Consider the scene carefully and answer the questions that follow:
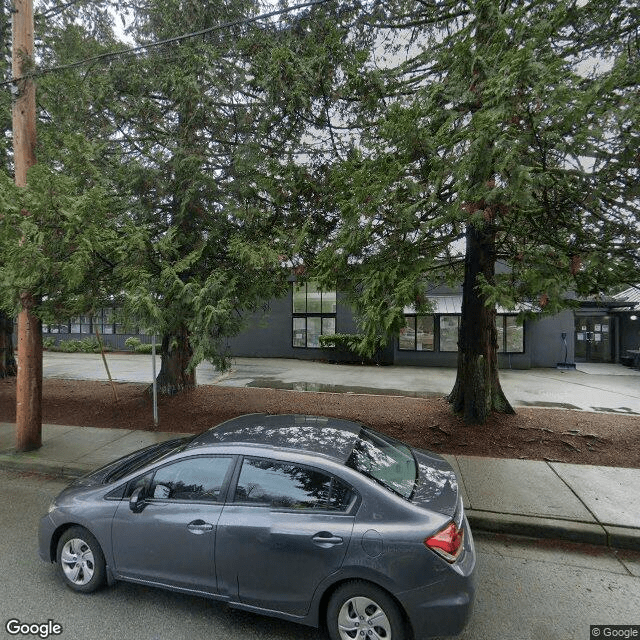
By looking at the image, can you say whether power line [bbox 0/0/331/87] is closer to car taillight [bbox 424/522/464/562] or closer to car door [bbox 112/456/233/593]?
car door [bbox 112/456/233/593]

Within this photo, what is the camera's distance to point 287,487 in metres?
3.01

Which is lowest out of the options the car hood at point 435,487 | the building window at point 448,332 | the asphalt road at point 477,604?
the asphalt road at point 477,604

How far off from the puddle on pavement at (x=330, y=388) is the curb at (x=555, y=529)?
6.85 metres

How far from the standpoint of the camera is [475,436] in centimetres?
715

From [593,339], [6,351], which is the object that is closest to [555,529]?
[6,351]

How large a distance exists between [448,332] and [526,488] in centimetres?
1377

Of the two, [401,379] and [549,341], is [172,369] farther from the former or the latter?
[549,341]

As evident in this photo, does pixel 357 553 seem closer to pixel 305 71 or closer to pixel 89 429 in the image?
pixel 305 71

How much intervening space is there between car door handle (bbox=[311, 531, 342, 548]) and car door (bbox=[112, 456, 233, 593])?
782mm

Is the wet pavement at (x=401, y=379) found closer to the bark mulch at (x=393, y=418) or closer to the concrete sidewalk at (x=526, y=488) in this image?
the bark mulch at (x=393, y=418)

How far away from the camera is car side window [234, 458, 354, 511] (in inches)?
114

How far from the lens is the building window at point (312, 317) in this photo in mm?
20984

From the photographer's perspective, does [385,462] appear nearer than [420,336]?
Yes

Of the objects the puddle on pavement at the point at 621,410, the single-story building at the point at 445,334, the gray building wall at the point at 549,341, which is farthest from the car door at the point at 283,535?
the gray building wall at the point at 549,341
